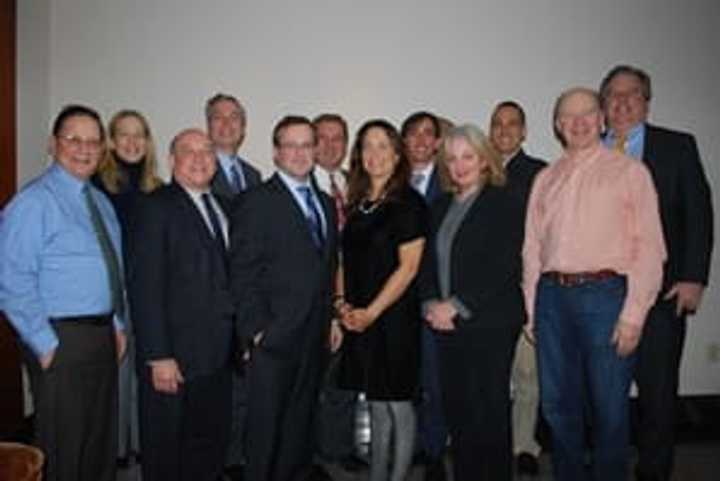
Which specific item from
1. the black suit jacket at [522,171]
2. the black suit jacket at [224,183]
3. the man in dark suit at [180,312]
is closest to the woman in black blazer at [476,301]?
the black suit jacket at [522,171]

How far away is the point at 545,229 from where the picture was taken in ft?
9.00

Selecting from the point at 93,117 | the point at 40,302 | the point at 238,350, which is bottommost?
the point at 238,350

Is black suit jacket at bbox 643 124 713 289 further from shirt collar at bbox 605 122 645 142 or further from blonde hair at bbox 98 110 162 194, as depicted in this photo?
blonde hair at bbox 98 110 162 194

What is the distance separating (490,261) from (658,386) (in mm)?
1112

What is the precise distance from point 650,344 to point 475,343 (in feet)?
3.08

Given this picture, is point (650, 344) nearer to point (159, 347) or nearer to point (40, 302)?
point (159, 347)

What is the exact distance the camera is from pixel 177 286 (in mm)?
2537

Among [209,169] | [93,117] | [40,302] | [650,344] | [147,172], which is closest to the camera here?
[40,302]

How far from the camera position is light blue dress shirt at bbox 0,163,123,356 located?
2270mm

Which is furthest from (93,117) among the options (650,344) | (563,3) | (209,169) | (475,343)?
(563,3)

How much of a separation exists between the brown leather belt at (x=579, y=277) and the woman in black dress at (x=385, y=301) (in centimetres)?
56

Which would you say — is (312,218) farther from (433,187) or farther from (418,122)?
(418,122)

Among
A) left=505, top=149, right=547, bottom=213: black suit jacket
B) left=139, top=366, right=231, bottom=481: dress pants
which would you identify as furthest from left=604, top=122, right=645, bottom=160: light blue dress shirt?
left=139, top=366, right=231, bottom=481: dress pants

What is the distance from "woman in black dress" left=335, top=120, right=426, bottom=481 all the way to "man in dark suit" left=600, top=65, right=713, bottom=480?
112 centimetres
